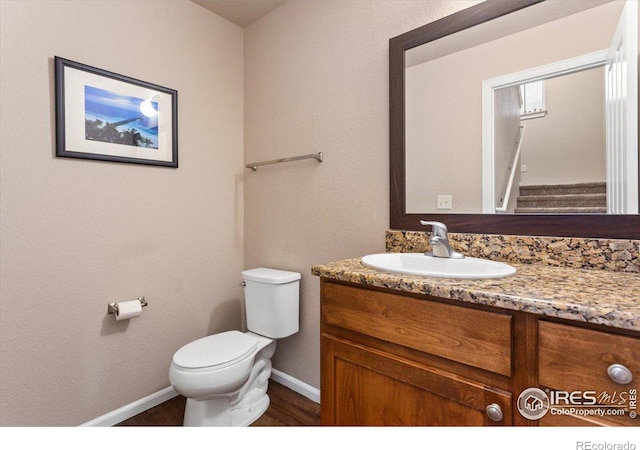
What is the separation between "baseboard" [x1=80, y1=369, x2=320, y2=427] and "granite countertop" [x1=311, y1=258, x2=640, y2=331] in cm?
113

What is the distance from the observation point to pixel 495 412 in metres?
0.76

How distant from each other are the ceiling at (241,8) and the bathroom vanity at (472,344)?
5.89ft

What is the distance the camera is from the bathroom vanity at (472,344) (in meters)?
0.65

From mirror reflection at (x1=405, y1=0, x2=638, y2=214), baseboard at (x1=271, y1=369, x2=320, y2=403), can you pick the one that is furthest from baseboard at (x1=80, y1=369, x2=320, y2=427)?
mirror reflection at (x1=405, y1=0, x2=638, y2=214)

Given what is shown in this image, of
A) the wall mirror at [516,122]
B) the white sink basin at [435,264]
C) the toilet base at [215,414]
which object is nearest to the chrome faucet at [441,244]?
the white sink basin at [435,264]

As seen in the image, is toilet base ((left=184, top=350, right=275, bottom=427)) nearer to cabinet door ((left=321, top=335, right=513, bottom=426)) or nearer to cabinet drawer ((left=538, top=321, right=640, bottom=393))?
cabinet door ((left=321, top=335, right=513, bottom=426))

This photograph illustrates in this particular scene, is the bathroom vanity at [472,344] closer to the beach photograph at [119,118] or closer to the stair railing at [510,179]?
the stair railing at [510,179]

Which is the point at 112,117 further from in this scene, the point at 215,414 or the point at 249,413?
the point at 249,413

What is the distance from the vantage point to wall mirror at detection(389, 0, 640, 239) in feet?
3.46

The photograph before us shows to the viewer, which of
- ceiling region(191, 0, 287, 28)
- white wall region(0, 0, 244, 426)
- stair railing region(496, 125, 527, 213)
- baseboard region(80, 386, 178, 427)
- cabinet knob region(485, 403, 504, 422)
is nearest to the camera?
cabinet knob region(485, 403, 504, 422)

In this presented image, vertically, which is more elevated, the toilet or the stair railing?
the stair railing

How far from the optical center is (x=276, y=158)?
2.06m
